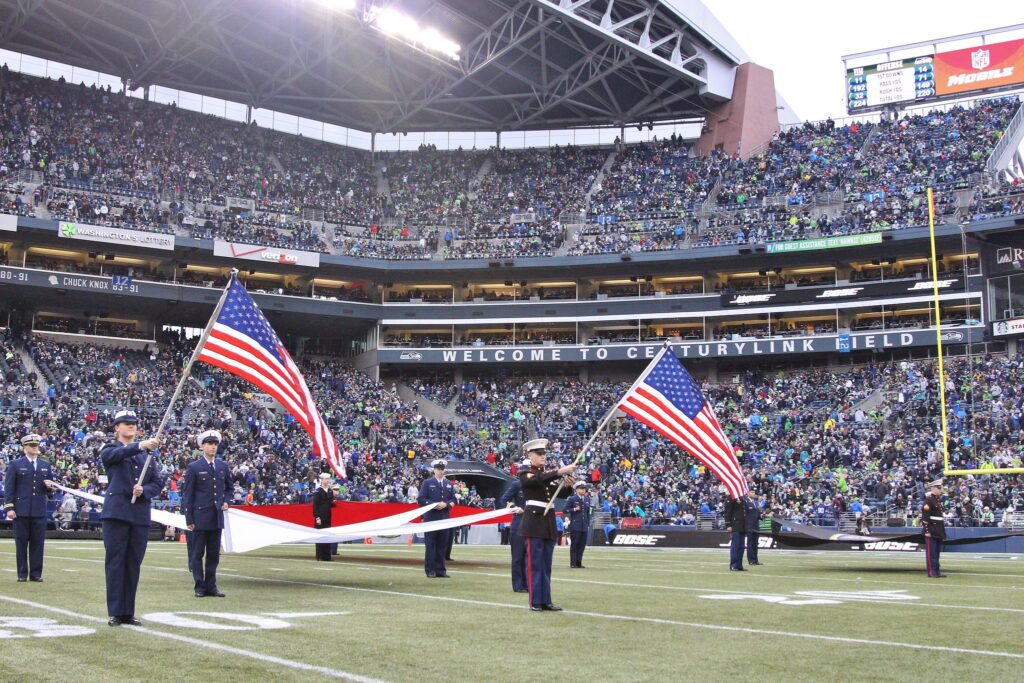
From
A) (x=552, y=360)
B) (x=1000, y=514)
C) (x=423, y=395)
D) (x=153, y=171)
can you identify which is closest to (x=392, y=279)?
(x=423, y=395)

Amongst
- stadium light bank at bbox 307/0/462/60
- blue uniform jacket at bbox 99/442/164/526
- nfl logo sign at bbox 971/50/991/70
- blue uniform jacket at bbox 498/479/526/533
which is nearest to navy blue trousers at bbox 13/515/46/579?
blue uniform jacket at bbox 99/442/164/526

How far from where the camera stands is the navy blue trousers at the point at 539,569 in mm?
10547

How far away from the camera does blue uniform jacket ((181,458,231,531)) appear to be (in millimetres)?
12164

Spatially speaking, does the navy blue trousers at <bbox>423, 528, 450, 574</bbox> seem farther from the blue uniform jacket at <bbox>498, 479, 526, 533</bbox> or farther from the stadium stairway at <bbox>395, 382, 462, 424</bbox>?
the stadium stairway at <bbox>395, 382, 462, 424</bbox>

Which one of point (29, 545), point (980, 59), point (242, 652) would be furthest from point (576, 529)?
point (980, 59)

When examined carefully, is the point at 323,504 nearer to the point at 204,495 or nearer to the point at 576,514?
the point at 576,514

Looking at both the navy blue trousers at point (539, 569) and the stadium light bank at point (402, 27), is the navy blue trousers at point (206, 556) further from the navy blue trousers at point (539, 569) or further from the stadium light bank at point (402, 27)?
the stadium light bank at point (402, 27)

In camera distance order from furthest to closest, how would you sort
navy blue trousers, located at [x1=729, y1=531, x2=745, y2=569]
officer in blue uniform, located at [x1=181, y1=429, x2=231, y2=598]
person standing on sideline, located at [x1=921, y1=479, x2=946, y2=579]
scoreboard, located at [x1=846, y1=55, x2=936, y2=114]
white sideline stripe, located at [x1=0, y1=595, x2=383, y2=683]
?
scoreboard, located at [x1=846, y1=55, x2=936, y2=114], navy blue trousers, located at [x1=729, y1=531, x2=745, y2=569], person standing on sideline, located at [x1=921, y1=479, x2=946, y2=579], officer in blue uniform, located at [x1=181, y1=429, x2=231, y2=598], white sideline stripe, located at [x1=0, y1=595, x2=383, y2=683]

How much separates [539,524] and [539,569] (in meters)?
0.46

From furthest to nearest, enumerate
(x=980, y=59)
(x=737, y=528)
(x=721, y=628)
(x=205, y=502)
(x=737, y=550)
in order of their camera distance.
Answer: (x=980, y=59) < (x=737, y=528) < (x=737, y=550) < (x=205, y=502) < (x=721, y=628)

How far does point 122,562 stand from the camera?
8.77 meters

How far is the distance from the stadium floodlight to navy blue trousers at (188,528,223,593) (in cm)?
4105

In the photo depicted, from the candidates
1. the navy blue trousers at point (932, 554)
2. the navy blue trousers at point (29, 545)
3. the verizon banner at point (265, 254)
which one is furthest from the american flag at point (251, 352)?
the verizon banner at point (265, 254)

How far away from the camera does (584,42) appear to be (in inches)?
2160
